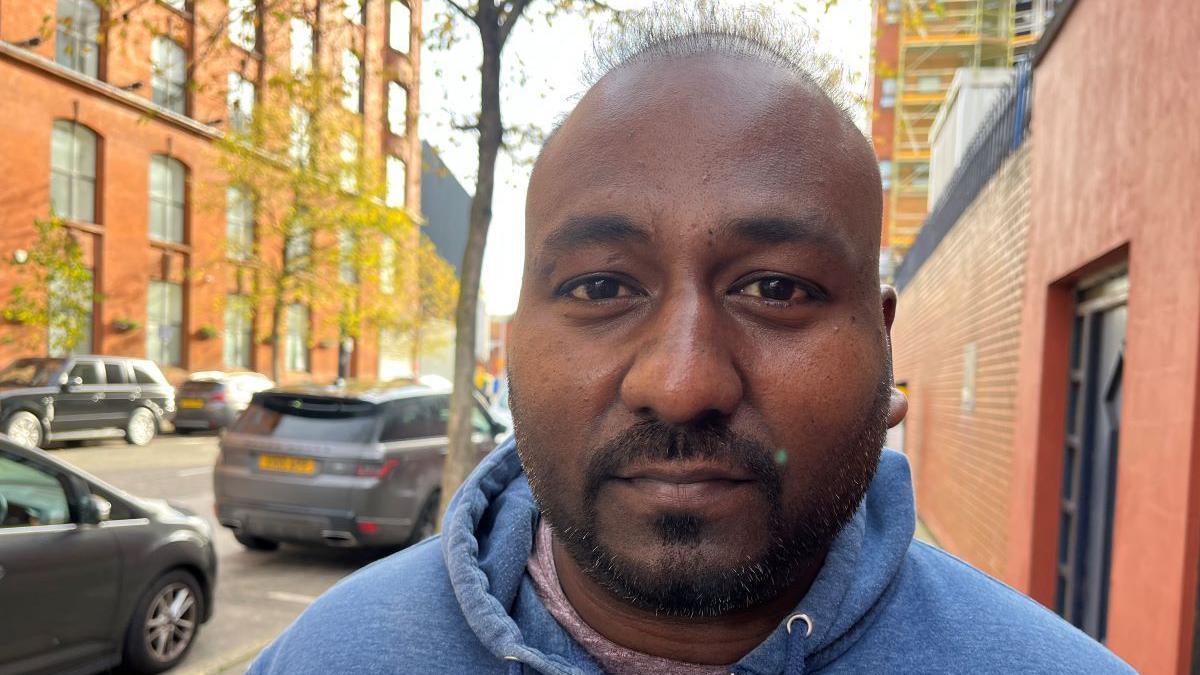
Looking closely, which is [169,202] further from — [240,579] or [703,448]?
[703,448]

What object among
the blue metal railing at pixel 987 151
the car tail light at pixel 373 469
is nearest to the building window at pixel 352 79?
the car tail light at pixel 373 469

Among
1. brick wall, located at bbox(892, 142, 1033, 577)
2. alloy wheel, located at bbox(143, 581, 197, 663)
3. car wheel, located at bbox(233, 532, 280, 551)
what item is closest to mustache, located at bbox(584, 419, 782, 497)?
alloy wheel, located at bbox(143, 581, 197, 663)

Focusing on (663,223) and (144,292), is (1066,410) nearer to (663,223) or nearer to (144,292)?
(663,223)

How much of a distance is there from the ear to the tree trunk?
4965 mm

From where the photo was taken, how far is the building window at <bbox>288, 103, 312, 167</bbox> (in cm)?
2138

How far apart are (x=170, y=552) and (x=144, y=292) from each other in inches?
787

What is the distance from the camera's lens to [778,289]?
1124 millimetres

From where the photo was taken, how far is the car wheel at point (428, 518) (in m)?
7.30

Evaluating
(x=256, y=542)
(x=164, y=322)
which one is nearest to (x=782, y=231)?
(x=256, y=542)

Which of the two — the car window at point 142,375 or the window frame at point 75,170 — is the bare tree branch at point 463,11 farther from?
the window frame at point 75,170

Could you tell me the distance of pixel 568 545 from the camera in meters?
1.13

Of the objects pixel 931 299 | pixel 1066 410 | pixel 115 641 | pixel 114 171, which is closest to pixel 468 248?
pixel 115 641

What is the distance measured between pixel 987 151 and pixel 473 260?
14.7 feet

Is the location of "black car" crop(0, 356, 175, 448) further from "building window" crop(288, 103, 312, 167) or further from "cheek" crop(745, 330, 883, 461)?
"cheek" crop(745, 330, 883, 461)
